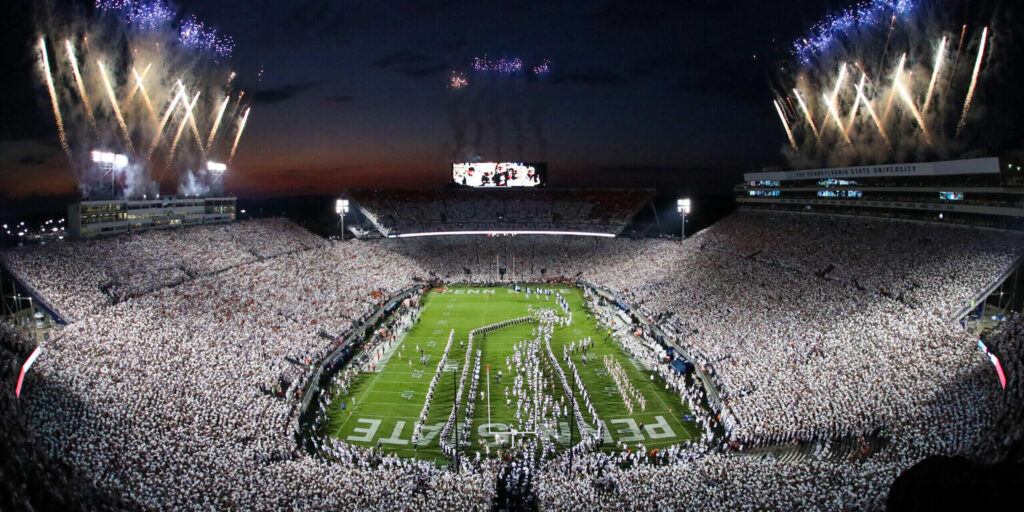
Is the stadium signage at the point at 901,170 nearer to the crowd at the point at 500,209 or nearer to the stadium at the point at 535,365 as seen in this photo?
the stadium at the point at 535,365

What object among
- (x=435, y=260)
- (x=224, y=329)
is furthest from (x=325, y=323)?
(x=435, y=260)

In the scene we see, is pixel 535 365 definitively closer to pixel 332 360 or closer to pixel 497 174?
pixel 332 360

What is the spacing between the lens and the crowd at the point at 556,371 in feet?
41.2

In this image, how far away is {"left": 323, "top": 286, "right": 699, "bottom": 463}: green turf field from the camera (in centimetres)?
1823

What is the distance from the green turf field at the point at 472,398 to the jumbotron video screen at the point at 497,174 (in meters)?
26.0

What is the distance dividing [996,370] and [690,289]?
56.4 feet

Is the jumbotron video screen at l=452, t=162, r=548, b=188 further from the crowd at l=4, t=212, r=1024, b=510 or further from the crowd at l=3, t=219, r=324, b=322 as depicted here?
the crowd at l=4, t=212, r=1024, b=510

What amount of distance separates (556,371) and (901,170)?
25001 millimetres

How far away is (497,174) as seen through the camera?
5653 cm

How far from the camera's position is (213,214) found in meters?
45.6

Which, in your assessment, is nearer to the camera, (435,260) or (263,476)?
(263,476)

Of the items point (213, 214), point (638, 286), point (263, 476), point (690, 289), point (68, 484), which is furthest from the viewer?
point (213, 214)

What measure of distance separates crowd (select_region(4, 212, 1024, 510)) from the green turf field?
0.90 metres

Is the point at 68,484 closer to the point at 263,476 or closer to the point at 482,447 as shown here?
the point at 263,476
